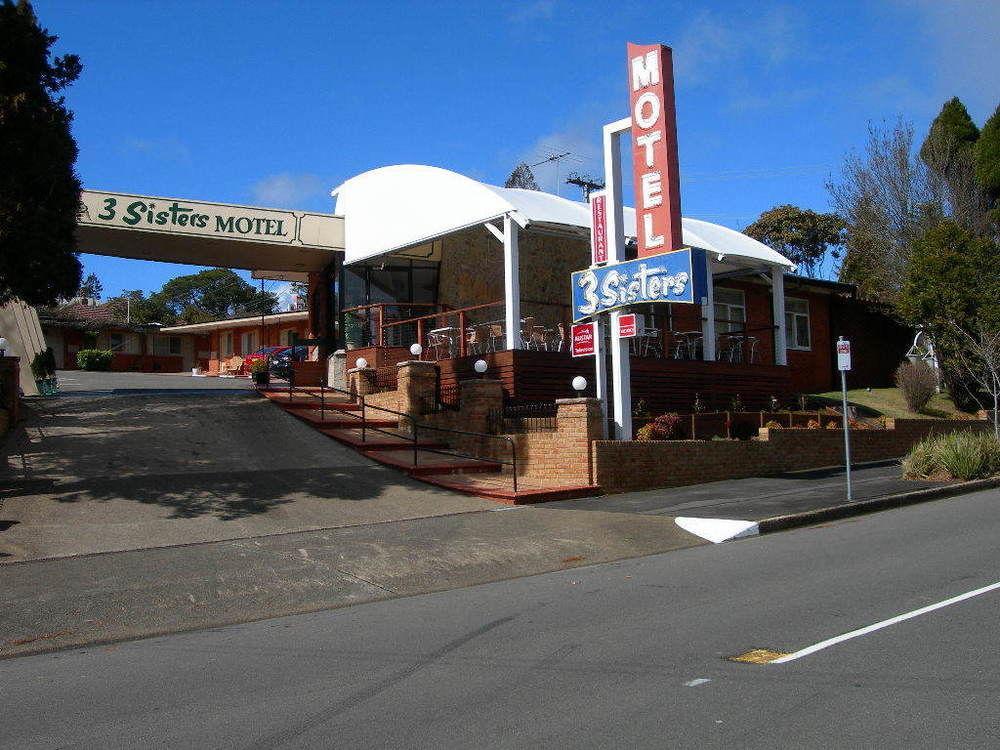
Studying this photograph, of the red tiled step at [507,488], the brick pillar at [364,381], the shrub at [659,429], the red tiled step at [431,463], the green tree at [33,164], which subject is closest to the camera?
the green tree at [33,164]

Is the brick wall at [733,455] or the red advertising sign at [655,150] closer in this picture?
the brick wall at [733,455]

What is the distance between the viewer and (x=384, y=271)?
24.6 meters

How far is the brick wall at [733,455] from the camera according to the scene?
16.2m

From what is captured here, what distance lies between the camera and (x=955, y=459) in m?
17.3

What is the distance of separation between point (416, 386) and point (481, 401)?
1855 millimetres

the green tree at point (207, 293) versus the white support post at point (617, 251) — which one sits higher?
the green tree at point (207, 293)

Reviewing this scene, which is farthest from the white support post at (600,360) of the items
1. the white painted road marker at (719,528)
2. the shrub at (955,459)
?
the shrub at (955,459)

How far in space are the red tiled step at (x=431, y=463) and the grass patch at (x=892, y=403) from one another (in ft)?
45.6

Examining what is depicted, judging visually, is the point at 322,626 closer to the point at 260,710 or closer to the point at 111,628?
the point at 111,628

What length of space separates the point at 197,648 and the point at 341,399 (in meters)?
14.3

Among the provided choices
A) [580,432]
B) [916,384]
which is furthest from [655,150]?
[916,384]

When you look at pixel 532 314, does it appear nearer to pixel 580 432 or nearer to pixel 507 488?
pixel 580 432

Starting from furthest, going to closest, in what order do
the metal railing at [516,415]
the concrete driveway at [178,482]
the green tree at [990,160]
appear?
1. the green tree at [990,160]
2. the metal railing at [516,415]
3. the concrete driveway at [178,482]

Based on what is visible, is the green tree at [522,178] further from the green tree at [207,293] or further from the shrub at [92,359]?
the green tree at [207,293]
